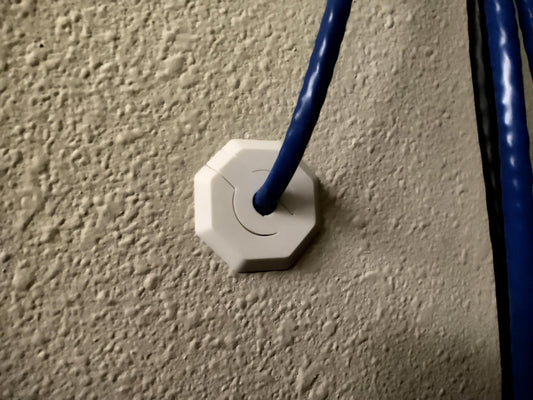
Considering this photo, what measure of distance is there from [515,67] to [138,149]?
286 mm

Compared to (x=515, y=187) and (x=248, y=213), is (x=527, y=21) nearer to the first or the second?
(x=515, y=187)

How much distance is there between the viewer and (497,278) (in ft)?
1.16

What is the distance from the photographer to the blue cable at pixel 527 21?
0.32 meters

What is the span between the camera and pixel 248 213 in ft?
0.97

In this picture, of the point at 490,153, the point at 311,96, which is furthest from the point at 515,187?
the point at 311,96

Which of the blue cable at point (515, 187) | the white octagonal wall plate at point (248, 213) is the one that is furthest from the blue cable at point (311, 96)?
the blue cable at point (515, 187)

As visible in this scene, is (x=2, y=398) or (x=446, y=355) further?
(x=446, y=355)

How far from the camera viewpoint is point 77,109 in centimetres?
27

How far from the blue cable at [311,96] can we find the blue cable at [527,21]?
0.15 meters

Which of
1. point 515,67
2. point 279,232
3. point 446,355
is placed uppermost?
point 515,67

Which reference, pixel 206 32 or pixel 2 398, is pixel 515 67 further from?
pixel 2 398

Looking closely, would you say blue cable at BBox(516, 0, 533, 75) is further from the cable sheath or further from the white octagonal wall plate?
the white octagonal wall plate

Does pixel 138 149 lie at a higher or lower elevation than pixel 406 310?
higher

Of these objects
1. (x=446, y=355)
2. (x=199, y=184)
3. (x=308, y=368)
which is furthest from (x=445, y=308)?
(x=199, y=184)
